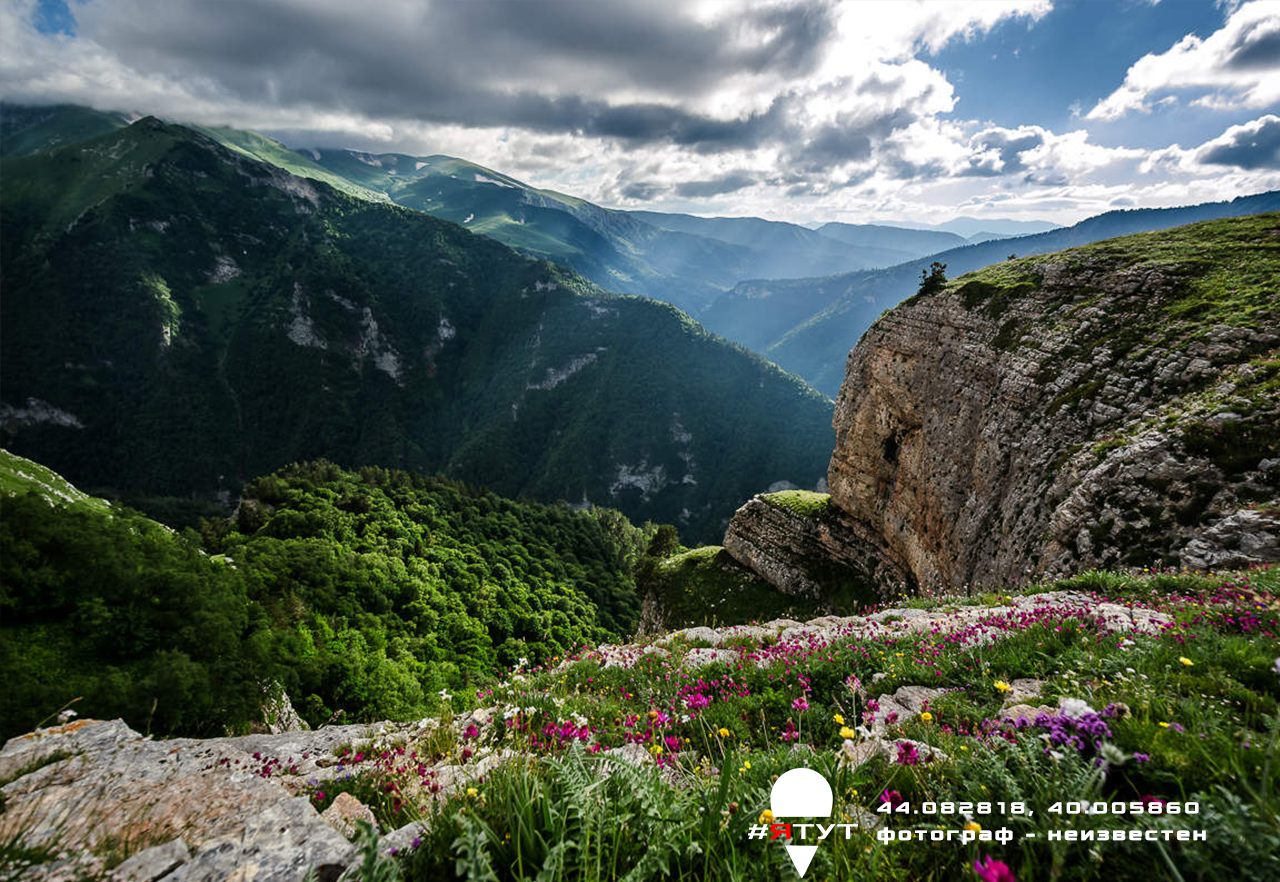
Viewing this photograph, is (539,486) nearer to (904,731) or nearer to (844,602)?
(844,602)

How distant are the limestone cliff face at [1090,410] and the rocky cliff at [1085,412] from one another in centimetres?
5

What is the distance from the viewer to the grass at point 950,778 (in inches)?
74.5

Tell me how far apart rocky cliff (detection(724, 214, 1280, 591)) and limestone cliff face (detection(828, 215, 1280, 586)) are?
0.17 feet

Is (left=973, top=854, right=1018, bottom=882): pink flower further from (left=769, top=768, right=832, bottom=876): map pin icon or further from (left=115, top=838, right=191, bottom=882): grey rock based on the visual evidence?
(left=115, top=838, right=191, bottom=882): grey rock

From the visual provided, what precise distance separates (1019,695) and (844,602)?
30.6 metres

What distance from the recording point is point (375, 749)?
531 cm

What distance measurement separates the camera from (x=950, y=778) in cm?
282

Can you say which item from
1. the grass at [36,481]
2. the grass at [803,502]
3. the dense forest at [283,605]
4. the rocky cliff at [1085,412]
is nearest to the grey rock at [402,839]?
the dense forest at [283,605]

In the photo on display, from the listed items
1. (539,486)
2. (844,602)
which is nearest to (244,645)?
(844,602)

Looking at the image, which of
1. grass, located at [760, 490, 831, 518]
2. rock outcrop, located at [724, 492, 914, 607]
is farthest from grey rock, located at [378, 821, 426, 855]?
grass, located at [760, 490, 831, 518]

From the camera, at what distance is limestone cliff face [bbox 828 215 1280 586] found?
36.2ft

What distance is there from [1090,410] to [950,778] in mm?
18392

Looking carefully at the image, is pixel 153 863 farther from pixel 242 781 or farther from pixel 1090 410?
pixel 1090 410

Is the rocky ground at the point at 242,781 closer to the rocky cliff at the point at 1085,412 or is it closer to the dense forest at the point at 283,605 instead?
the dense forest at the point at 283,605
